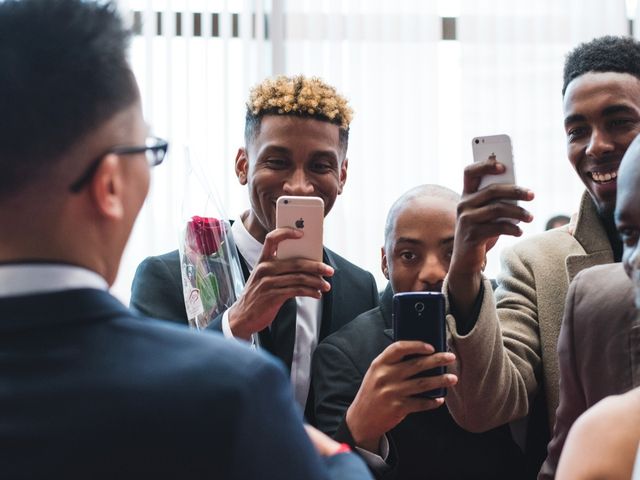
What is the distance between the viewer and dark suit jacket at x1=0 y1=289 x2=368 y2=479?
854mm

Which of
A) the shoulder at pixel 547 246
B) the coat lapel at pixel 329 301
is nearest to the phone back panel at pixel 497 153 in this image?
→ the shoulder at pixel 547 246

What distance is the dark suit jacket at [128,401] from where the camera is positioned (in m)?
0.85

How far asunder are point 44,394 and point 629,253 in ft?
2.44

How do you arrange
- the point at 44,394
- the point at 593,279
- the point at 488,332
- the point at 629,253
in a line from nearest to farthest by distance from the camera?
the point at 44,394 < the point at 629,253 < the point at 593,279 < the point at 488,332

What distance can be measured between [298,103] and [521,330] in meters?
0.77

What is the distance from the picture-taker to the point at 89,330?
91 centimetres

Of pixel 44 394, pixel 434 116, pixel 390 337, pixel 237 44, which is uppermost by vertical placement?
pixel 237 44

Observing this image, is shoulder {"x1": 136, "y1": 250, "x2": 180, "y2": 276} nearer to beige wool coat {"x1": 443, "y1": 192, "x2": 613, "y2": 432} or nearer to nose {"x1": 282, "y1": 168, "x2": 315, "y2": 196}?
nose {"x1": 282, "y1": 168, "x2": 315, "y2": 196}

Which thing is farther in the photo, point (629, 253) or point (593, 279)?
point (593, 279)

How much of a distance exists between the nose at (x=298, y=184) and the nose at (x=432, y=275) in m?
0.33

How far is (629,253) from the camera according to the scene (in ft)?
3.92

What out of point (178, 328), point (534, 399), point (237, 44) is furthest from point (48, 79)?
point (237, 44)

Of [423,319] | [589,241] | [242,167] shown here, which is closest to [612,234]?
[589,241]

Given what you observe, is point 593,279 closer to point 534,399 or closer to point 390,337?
point 534,399
